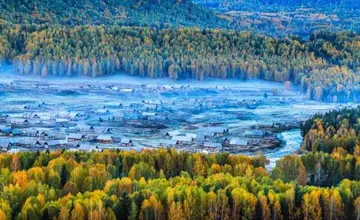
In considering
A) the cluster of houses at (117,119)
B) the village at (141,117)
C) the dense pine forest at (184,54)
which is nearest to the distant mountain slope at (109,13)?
the dense pine forest at (184,54)

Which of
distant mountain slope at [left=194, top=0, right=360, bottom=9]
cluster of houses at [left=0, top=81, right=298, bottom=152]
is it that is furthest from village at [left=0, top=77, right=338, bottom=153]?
distant mountain slope at [left=194, top=0, right=360, bottom=9]

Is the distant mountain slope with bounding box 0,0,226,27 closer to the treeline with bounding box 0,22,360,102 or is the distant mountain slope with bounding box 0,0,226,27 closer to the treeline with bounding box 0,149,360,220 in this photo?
the treeline with bounding box 0,22,360,102

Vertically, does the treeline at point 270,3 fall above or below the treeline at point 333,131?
above

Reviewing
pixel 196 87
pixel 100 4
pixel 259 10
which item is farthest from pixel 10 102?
pixel 259 10

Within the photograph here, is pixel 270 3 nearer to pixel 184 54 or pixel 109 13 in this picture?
pixel 109 13

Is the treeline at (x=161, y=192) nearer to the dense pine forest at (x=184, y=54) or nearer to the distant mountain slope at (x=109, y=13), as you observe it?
the dense pine forest at (x=184, y=54)

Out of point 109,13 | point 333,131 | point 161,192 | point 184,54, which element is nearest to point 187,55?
point 184,54
